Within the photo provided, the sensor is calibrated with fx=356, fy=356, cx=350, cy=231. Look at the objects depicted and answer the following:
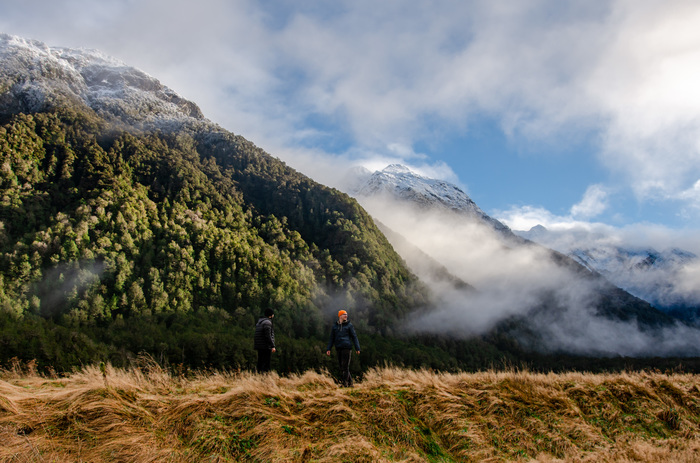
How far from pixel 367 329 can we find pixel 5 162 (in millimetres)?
137943

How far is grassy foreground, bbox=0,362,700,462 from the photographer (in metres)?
5.90

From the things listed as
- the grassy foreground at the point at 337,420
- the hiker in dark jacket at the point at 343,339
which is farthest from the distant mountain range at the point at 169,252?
the grassy foreground at the point at 337,420

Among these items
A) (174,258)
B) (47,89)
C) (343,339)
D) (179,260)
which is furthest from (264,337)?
(47,89)

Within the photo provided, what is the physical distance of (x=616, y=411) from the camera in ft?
29.1

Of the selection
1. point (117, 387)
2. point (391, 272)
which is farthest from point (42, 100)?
point (117, 387)

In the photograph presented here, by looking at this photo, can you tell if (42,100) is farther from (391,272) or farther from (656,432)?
(656,432)

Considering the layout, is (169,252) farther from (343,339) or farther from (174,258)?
(343,339)

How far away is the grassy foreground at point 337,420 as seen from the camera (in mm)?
5898

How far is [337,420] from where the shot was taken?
711 centimetres

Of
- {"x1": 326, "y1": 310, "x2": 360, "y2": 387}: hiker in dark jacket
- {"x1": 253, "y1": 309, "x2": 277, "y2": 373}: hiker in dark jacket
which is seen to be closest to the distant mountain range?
{"x1": 253, "y1": 309, "x2": 277, "y2": 373}: hiker in dark jacket

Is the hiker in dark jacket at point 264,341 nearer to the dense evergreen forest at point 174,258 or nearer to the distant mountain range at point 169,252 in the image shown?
the dense evergreen forest at point 174,258

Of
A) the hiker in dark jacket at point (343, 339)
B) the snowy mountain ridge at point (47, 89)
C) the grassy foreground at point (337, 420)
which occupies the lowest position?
the grassy foreground at point (337, 420)

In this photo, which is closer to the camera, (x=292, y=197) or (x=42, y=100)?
(x=42, y=100)

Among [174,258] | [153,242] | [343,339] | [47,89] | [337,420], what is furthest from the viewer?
[47,89]
